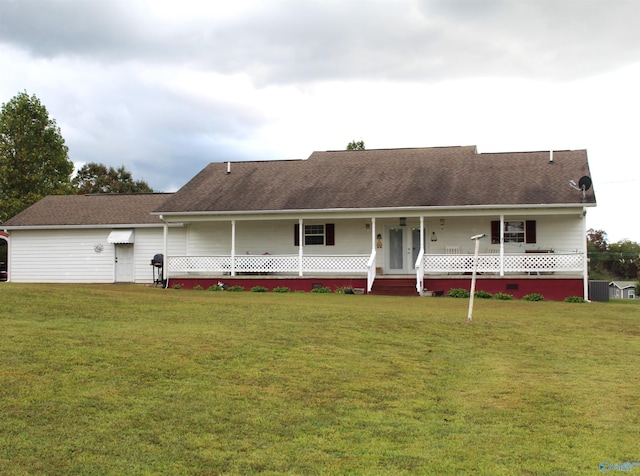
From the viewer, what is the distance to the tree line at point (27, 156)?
39938 millimetres

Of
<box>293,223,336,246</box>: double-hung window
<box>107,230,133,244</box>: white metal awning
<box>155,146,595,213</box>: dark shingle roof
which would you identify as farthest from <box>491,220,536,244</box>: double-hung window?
<box>107,230,133,244</box>: white metal awning

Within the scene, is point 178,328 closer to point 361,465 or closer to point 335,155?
point 361,465

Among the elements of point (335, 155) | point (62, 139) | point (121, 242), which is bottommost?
point (121, 242)

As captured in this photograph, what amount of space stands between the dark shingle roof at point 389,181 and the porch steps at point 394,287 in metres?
2.57

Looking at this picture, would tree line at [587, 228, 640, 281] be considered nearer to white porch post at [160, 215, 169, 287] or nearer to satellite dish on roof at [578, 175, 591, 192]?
satellite dish on roof at [578, 175, 591, 192]

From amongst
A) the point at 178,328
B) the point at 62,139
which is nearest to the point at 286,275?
the point at 178,328

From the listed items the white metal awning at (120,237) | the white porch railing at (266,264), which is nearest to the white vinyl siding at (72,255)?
the white metal awning at (120,237)

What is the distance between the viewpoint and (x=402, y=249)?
24.9m

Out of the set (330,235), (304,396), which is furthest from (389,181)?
(304,396)

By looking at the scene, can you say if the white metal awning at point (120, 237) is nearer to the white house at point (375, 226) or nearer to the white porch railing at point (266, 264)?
the white house at point (375, 226)

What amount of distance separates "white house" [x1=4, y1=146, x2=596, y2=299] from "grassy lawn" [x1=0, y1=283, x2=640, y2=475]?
9.27 m

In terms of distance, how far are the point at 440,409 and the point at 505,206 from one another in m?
15.8

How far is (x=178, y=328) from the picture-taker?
11.4 m

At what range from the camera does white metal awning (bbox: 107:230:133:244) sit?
2725 cm
